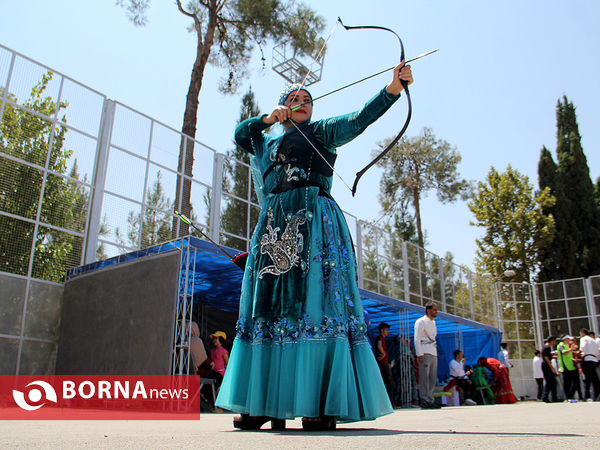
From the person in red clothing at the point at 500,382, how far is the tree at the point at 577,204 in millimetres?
14102

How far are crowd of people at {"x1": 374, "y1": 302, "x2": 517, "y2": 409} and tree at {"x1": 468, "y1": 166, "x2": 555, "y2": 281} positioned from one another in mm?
9205

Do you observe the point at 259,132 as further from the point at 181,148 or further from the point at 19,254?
the point at 181,148

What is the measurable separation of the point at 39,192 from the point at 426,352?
6606 millimetres

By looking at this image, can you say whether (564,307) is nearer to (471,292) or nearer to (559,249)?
(471,292)

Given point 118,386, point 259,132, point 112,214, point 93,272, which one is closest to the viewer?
point 259,132

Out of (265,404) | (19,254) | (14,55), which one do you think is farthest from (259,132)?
(14,55)

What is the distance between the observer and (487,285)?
20000mm

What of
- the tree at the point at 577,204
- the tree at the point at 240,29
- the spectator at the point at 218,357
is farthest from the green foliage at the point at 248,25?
the tree at the point at 577,204

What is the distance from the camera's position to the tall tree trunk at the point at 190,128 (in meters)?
10.6

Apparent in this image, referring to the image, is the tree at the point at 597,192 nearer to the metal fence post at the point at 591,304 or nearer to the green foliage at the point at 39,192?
the metal fence post at the point at 591,304

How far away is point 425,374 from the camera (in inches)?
345

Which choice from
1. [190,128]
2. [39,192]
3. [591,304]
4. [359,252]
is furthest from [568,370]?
[39,192]

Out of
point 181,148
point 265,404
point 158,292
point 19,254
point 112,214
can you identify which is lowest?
point 265,404

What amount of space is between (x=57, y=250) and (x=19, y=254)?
615 millimetres
